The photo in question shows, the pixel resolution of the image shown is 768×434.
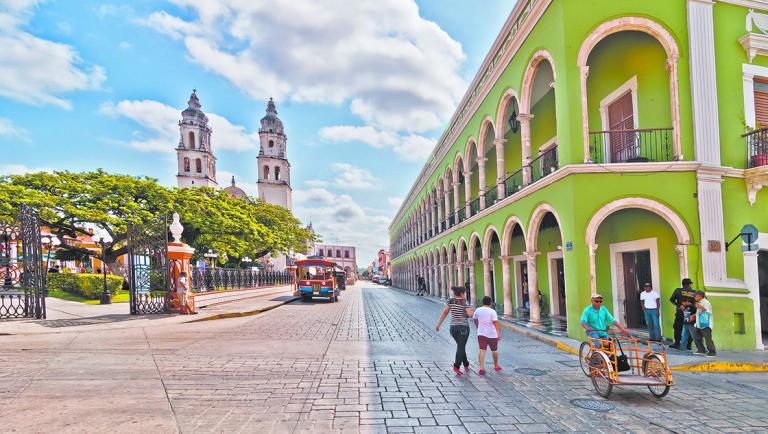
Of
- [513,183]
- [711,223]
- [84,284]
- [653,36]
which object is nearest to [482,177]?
[513,183]

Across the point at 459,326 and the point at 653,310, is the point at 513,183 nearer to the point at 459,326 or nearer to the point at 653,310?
the point at 653,310

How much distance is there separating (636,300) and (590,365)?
7133 millimetres

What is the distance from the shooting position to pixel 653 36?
1107cm

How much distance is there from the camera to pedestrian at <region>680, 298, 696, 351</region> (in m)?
9.31

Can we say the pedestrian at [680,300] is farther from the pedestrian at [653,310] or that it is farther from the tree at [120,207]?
the tree at [120,207]

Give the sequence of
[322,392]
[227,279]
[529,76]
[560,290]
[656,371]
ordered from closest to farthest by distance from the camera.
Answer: [656,371] < [322,392] < [529,76] < [560,290] < [227,279]

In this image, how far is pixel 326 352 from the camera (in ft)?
31.2

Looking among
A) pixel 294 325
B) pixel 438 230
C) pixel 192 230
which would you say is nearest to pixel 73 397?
pixel 294 325

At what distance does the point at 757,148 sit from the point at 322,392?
1225cm

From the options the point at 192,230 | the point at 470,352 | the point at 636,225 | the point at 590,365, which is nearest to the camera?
the point at 590,365

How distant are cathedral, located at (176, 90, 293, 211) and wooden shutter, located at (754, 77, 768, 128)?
62.3 meters

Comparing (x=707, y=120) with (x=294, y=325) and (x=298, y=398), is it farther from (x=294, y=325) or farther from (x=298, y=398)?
(x=294, y=325)

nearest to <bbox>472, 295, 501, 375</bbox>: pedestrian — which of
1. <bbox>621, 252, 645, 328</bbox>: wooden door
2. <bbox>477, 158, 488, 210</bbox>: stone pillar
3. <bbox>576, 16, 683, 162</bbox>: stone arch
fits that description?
<bbox>576, 16, 683, 162</bbox>: stone arch

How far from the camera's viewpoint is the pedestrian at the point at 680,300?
940 cm
